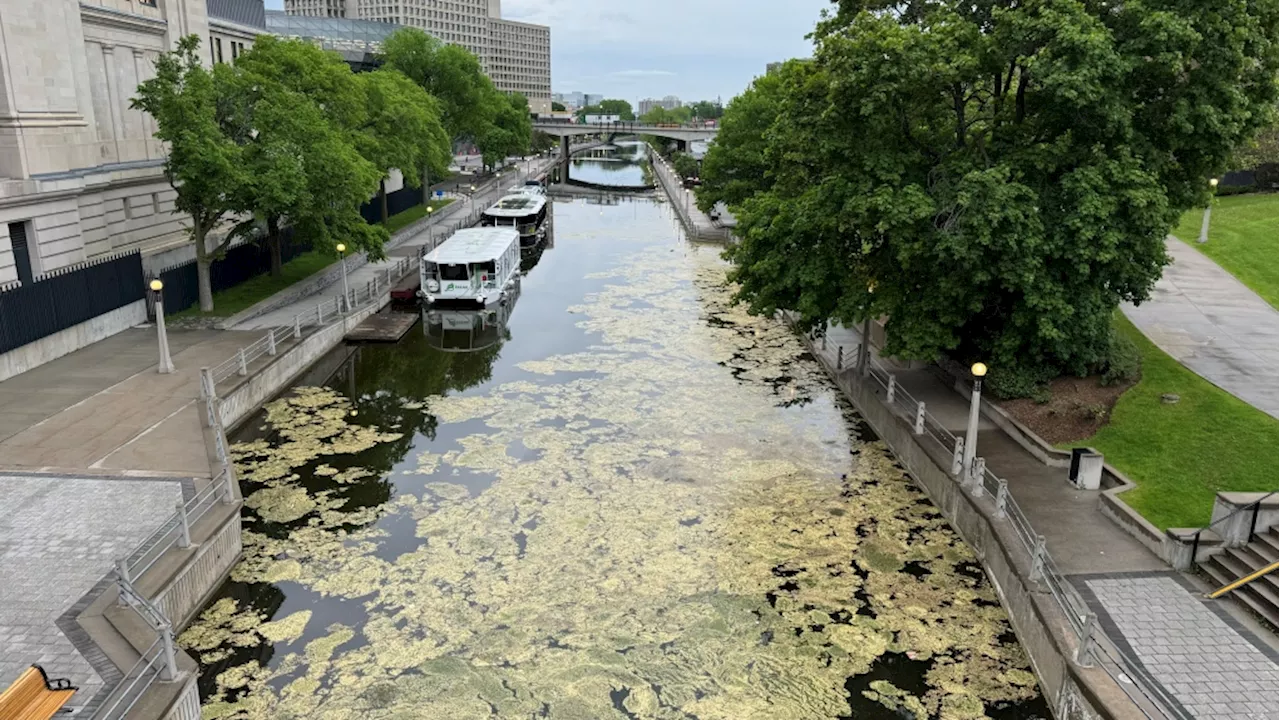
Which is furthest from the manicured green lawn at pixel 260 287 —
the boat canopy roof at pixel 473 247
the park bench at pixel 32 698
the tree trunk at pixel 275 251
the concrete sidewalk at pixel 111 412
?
the park bench at pixel 32 698

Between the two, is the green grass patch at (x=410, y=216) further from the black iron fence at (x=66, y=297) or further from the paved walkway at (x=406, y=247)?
the black iron fence at (x=66, y=297)

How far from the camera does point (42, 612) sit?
13719 millimetres

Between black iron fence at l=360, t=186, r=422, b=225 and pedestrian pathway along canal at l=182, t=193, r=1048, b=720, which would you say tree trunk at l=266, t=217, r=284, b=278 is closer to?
pedestrian pathway along canal at l=182, t=193, r=1048, b=720

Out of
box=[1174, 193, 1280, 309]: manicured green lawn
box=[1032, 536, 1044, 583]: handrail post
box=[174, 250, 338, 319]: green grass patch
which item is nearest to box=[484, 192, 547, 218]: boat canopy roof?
box=[174, 250, 338, 319]: green grass patch

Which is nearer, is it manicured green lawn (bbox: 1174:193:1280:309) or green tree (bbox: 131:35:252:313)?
green tree (bbox: 131:35:252:313)

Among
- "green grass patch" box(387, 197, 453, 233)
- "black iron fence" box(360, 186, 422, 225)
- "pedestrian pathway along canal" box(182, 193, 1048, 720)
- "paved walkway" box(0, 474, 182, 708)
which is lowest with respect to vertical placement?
"pedestrian pathway along canal" box(182, 193, 1048, 720)

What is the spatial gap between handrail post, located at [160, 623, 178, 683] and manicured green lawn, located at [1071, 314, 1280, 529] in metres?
16.7

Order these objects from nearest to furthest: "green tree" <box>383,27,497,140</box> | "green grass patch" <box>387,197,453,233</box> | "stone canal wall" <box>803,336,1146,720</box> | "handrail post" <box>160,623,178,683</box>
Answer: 1. "handrail post" <box>160,623,178,683</box>
2. "stone canal wall" <box>803,336,1146,720</box>
3. "green grass patch" <box>387,197,453,233</box>
4. "green tree" <box>383,27,497,140</box>

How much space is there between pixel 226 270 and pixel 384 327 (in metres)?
7.50

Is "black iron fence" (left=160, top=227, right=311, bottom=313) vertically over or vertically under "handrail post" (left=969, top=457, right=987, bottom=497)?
over

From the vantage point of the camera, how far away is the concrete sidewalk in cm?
1942

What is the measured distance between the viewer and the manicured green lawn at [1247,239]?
103 feet

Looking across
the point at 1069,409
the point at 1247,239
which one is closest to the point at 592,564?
the point at 1069,409

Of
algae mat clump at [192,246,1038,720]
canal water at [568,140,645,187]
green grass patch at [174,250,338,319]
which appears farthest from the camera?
canal water at [568,140,645,187]
